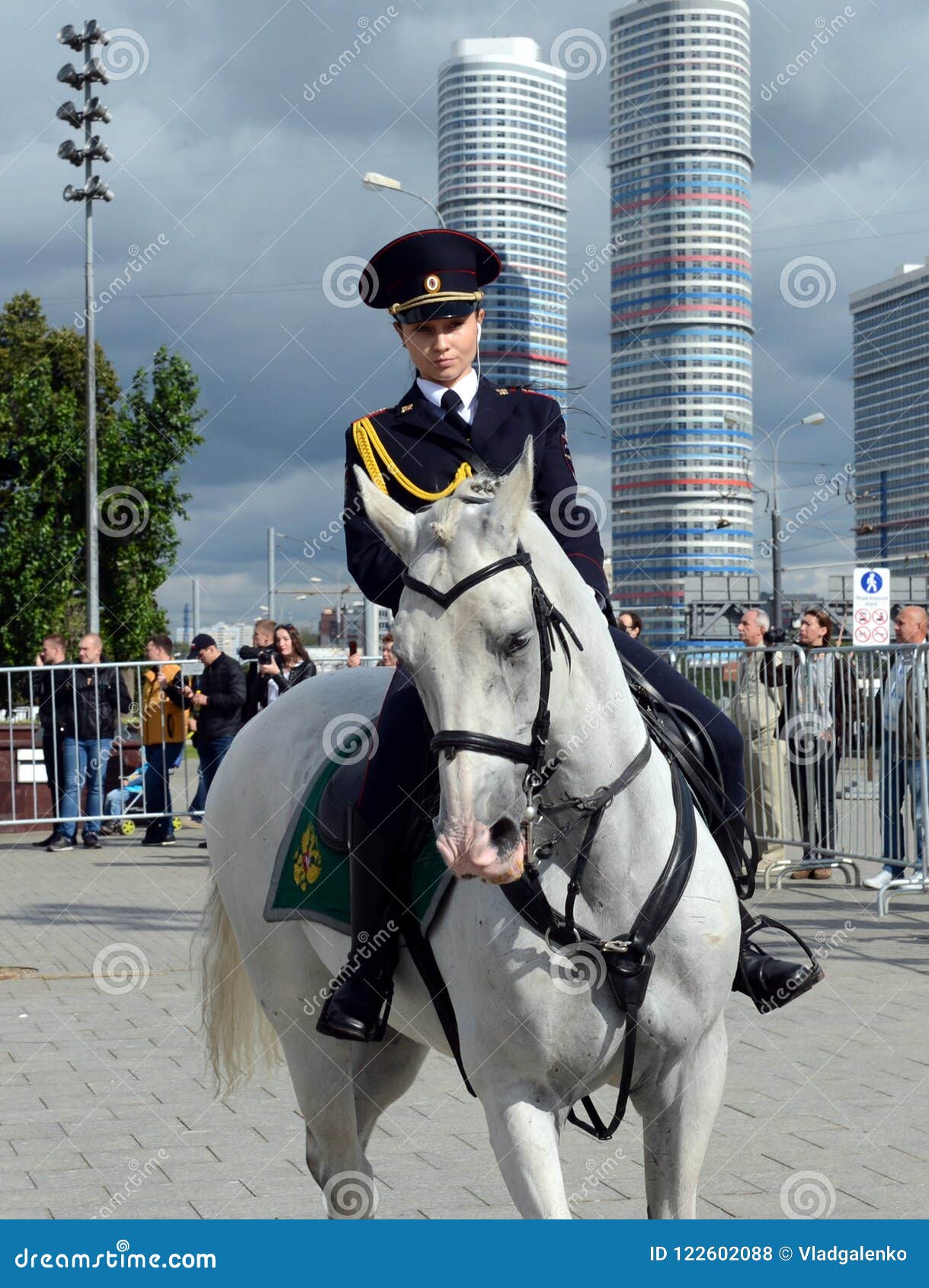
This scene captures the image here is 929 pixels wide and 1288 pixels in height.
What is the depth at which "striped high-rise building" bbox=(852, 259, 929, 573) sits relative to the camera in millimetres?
62031

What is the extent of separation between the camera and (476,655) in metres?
2.89

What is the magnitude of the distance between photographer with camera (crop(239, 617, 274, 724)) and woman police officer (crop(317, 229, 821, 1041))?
11438 mm

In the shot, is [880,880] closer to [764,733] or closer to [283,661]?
[764,733]

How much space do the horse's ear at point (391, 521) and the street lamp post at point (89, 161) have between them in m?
20.3

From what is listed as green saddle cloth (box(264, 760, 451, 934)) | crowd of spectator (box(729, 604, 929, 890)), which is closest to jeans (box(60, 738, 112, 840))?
crowd of spectator (box(729, 604, 929, 890))

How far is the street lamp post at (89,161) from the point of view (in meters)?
23.0

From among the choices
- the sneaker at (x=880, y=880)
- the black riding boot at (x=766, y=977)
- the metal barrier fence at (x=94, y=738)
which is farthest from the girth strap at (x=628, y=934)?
the metal barrier fence at (x=94, y=738)

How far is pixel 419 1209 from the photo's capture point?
4.84 meters

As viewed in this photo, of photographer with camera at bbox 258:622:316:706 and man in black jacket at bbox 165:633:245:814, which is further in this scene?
man in black jacket at bbox 165:633:245:814

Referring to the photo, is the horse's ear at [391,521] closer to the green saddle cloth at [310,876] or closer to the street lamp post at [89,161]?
the green saddle cloth at [310,876]

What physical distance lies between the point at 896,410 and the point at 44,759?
57.4 m

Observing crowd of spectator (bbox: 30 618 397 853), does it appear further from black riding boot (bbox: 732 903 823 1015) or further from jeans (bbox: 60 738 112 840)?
black riding boot (bbox: 732 903 823 1015)

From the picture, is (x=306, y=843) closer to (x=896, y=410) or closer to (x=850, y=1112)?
(x=850, y=1112)
